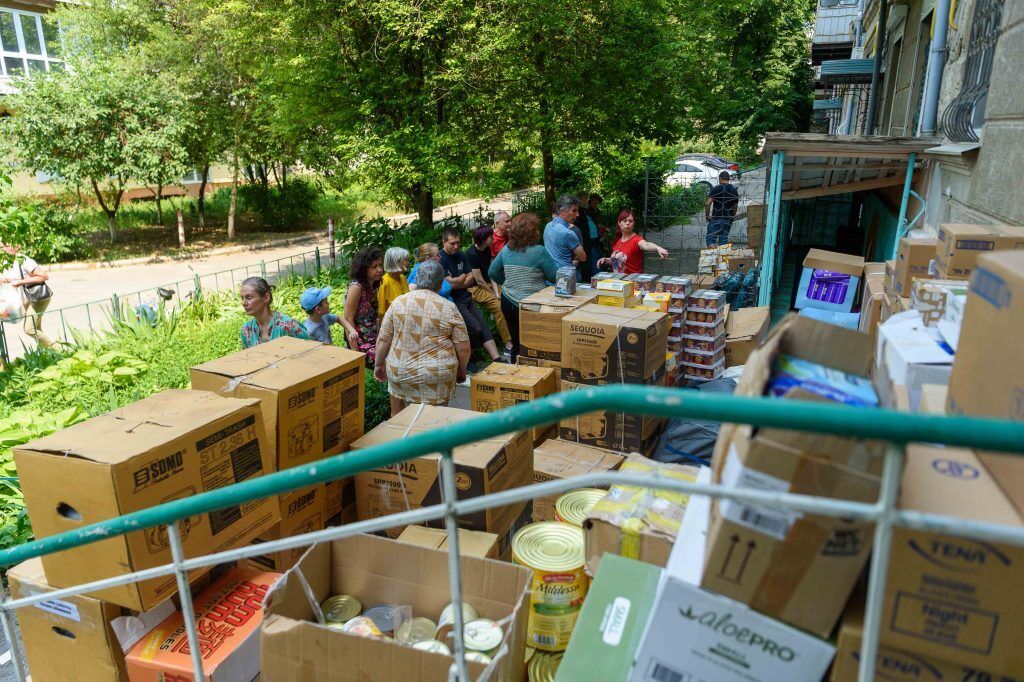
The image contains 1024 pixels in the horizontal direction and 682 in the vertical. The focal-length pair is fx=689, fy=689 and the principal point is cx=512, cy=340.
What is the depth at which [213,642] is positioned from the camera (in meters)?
2.68

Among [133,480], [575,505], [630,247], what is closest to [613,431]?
[575,505]

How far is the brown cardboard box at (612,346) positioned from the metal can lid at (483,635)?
276 centimetres

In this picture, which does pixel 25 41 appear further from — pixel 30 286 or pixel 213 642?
pixel 213 642

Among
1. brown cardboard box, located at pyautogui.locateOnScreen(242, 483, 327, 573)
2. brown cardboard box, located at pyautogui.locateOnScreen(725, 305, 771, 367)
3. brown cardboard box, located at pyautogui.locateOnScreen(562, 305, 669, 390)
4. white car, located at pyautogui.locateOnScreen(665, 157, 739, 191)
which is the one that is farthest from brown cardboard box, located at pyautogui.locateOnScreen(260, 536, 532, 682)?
white car, located at pyautogui.locateOnScreen(665, 157, 739, 191)

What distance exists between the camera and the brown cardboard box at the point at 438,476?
321 cm

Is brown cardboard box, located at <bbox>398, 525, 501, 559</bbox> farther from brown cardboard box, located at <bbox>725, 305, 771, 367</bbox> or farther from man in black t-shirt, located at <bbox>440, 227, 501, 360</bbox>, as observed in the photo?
brown cardboard box, located at <bbox>725, 305, 771, 367</bbox>

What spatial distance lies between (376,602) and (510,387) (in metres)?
2.54

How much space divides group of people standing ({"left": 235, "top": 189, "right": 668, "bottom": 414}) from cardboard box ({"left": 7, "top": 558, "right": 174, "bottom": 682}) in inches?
88.1

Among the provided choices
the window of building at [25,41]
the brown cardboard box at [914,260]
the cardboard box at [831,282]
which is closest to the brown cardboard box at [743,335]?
the cardboard box at [831,282]

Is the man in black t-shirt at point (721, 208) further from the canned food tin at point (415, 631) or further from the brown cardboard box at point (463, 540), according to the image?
the canned food tin at point (415, 631)

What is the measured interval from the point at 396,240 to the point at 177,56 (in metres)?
12.5

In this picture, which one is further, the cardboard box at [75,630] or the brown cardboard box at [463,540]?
the brown cardboard box at [463,540]

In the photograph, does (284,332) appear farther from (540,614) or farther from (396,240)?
(396,240)

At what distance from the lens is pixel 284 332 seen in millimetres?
4809
